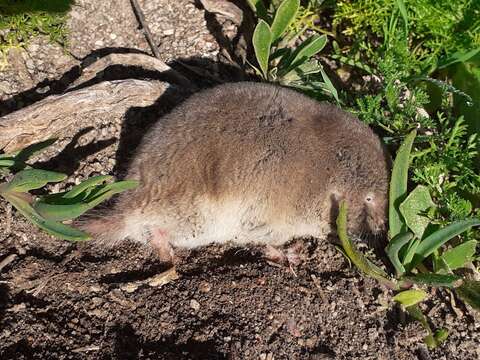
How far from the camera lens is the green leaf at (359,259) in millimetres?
2195

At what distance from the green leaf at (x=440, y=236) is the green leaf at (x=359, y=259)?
15 cm

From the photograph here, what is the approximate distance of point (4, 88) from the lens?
2.71 m

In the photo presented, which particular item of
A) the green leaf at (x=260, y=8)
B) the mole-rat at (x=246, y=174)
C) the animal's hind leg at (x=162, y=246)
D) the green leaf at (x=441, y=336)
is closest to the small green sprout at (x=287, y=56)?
the green leaf at (x=260, y=8)

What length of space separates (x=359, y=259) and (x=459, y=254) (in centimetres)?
42

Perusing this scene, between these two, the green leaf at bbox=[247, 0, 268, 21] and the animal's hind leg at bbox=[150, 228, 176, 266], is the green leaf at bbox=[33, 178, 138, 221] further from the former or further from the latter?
the green leaf at bbox=[247, 0, 268, 21]

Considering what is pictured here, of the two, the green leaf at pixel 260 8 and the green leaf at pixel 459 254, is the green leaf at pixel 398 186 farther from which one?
the green leaf at pixel 260 8

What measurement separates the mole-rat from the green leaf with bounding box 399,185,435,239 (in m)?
0.11

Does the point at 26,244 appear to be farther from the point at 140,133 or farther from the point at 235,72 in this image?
the point at 235,72

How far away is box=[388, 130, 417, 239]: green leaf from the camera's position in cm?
223

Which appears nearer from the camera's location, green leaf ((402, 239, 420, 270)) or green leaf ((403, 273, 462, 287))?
green leaf ((403, 273, 462, 287))

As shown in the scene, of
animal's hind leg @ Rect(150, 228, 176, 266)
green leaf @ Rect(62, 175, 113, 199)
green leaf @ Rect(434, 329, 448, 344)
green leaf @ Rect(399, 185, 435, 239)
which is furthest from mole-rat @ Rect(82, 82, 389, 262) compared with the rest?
green leaf @ Rect(434, 329, 448, 344)

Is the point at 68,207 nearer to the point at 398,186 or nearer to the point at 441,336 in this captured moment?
the point at 398,186

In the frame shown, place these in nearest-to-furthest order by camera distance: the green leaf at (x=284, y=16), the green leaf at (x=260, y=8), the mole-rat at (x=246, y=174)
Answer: the mole-rat at (x=246, y=174), the green leaf at (x=284, y=16), the green leaf at (x=260, y=8)

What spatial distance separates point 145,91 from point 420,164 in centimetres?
132
